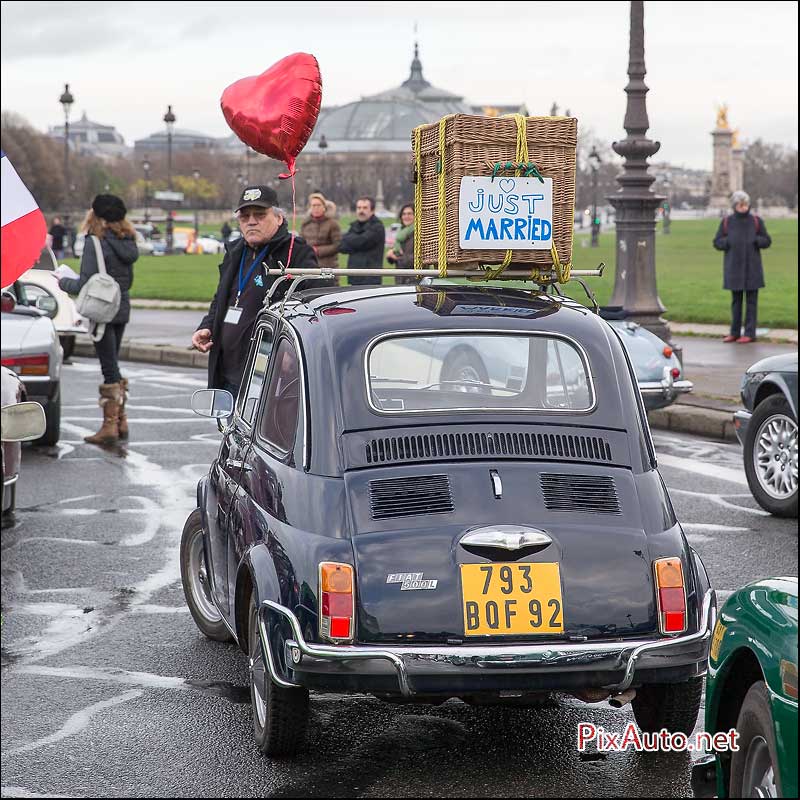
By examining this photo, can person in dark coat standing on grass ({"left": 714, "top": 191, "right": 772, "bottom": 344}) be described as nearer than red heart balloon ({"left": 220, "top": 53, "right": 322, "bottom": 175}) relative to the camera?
No

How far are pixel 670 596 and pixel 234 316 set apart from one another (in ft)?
12.0

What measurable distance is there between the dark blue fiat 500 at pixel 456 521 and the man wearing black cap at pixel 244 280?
2.17 m

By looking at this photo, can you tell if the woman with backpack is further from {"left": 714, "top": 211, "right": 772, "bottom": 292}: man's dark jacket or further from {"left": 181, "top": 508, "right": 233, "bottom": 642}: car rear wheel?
{"left": 714, "top": 211, "right": 772, "bottom": 292}: man's dark jacket

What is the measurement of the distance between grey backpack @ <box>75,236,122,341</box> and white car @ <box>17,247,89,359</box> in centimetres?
705

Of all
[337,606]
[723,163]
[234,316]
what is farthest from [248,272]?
[723,163]

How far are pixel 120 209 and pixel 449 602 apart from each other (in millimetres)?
A: 8371

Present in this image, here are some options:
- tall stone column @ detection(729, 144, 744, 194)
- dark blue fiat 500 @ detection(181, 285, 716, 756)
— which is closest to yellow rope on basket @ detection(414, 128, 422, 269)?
dark blue fiat 500 @ detection(181, 285, 716, 756)

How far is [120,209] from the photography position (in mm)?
12148

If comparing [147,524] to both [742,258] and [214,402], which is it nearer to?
[214,402]

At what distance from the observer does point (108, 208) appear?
12039mm

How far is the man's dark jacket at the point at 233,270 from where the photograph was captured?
783 centimetres

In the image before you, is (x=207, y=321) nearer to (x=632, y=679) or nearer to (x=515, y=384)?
(x=515, y=384)

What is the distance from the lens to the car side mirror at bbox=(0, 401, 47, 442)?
19.3 feet

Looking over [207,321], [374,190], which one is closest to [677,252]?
[207,321]
